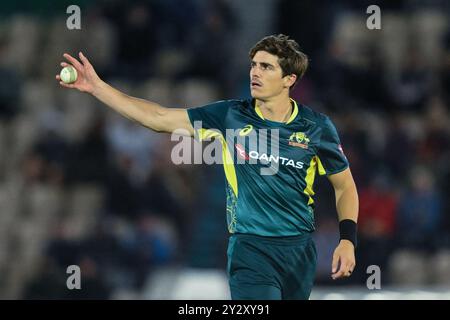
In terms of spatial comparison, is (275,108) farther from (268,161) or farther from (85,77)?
(85,77)

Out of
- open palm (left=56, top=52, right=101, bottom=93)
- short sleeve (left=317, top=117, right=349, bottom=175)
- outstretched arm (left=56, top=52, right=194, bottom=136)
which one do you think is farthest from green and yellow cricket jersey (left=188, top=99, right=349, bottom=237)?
open palm (left=56, top=52, right=101, bottom=93)

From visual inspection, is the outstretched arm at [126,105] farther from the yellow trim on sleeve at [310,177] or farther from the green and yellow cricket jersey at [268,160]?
the yellow trim on sleeve at [310,177]

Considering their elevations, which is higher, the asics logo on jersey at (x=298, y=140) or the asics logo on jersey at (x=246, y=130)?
the asics logo on jersey at (x=246, y=130)

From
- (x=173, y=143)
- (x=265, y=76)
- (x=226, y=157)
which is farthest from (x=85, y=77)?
(x=173, y=143)

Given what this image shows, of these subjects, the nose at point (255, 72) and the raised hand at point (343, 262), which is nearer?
the raised hand at point (343, 262)

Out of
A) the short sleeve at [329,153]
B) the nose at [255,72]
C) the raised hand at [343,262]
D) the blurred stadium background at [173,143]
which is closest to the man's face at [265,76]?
the nose at [255,72]

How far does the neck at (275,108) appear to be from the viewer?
824 centimetres

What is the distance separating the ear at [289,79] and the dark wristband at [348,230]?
1.11 metres

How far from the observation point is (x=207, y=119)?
8.22 meters

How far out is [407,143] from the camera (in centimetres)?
1598

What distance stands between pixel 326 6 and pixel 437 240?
15.8 feet

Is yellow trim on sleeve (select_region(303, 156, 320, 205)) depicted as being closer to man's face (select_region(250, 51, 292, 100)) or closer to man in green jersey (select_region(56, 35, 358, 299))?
man in green jersey (select_region(56, 35, 358, 299))
